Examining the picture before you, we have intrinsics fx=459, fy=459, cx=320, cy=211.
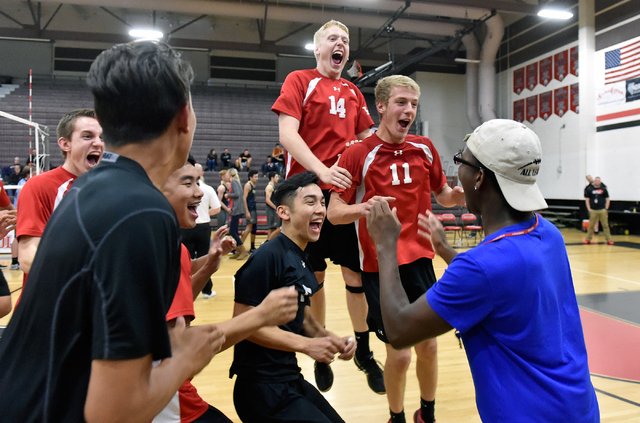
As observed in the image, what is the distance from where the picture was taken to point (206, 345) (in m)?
1.15

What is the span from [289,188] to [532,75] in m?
19.3

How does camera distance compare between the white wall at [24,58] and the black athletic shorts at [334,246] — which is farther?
the white wall at [24,58]

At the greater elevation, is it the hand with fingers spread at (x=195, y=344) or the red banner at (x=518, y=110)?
the red banner at (x=518, y=110)

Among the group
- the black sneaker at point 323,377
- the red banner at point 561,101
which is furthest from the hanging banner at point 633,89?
the black sneaker at point 323,377

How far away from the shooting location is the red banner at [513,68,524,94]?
19.6 meters

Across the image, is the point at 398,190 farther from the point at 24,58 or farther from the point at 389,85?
the point at 24,58

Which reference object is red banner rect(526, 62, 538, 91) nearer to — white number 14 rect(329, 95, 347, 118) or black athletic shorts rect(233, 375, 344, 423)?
white number 14 rect(329, 95, 347, 118)

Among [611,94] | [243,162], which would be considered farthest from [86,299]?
[243,162]

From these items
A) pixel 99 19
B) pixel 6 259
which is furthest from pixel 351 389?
pixel 99 19

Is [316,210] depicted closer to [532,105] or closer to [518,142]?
[518,142]

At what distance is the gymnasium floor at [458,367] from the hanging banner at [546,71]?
12.4 m

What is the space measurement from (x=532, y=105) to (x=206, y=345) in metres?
20.7

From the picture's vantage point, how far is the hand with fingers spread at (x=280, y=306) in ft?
4.67

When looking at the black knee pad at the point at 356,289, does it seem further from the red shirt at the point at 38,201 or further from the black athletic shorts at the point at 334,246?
the red shirt at the point at 38,201
